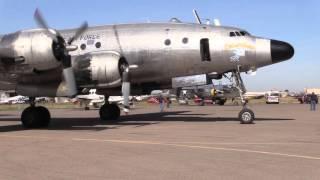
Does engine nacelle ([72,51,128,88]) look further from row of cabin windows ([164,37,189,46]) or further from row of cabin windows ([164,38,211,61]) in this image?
row of cabin windows ([164,38,211,61])

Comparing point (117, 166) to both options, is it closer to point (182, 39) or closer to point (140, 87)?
point (182, 39)

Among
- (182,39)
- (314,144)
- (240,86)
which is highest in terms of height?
(182,39)

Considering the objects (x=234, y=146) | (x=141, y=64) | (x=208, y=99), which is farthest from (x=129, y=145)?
(x=208, y=99)

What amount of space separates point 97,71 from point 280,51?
7.91 metres

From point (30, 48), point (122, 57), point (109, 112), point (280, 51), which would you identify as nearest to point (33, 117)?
point (30, 48)

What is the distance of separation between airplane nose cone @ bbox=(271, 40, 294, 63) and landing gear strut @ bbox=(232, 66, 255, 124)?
66.4 inches

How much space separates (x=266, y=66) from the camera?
67.9 ft

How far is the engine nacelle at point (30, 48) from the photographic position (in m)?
16.7

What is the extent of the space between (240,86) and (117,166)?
12876 millimetres

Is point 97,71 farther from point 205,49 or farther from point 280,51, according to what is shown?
point 280,51

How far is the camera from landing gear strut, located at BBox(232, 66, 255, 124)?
20408mm

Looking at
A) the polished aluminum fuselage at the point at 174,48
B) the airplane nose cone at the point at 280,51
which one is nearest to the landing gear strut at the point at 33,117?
the polished aluminum fuselage at the point at 174,48

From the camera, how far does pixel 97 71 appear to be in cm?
1873

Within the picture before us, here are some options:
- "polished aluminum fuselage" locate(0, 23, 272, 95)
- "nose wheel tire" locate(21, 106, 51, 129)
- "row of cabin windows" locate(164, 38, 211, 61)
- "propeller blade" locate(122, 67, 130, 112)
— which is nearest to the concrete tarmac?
"propeller blade" locate(122, 67, 130, 112)
